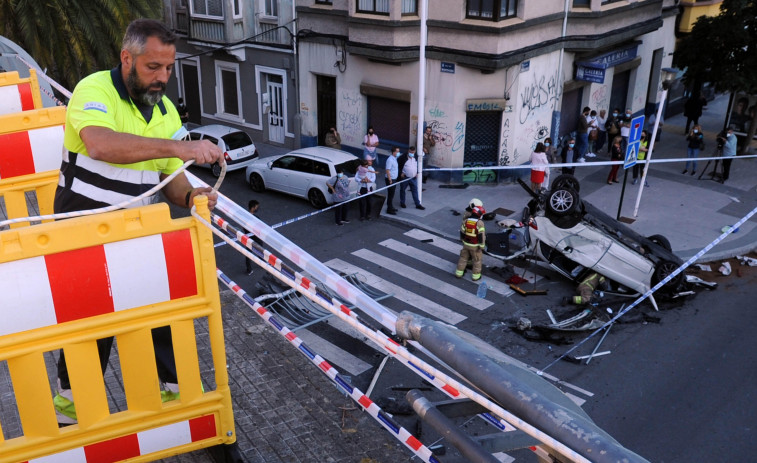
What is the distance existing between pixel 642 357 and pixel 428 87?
10.8 meters

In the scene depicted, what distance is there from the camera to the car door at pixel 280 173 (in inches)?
728

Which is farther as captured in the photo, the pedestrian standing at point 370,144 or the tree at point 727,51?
the pedestrian standing at point 370,144

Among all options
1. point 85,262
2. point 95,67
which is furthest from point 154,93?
point 95,67

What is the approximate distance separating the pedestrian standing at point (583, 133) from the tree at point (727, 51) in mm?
3147

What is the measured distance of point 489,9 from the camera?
18.4 metres

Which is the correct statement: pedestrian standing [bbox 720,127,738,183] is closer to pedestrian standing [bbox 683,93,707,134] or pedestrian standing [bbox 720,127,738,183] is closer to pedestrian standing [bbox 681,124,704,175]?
pedestrian standing [bbox 681,124,704,175]

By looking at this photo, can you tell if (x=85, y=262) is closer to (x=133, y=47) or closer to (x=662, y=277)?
Result: (x=133, y=47)

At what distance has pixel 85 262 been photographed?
3461 millimetres

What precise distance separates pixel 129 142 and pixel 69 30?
47.6ft

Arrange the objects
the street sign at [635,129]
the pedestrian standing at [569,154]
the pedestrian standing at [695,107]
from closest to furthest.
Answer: the street sign at [635,129] < the pedestrian standing at [569,154] < the pedestrian standing at [695,107]

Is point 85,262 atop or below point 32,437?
atop

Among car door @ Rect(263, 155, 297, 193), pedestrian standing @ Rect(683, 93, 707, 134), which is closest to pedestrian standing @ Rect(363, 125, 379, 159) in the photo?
car door @ Rect(263, 155, 297, 193)

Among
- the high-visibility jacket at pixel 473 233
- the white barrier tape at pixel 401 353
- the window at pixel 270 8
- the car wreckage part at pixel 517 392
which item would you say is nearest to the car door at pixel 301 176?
the high-visibility jacket at pixel 473 233

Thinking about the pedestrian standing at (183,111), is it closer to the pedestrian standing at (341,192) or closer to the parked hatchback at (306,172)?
the parked hatchback at (306,172)
